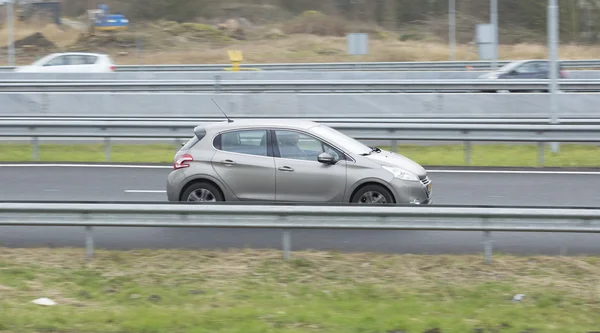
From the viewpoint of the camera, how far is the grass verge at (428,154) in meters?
16.8

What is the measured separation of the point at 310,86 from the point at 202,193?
13.5 m

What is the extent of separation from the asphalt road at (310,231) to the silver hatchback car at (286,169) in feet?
2.18

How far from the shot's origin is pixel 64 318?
23.1ft

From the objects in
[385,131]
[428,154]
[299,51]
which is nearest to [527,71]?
[428,154]

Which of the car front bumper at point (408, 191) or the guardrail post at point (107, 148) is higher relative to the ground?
the guardrail post at point (107, 148)

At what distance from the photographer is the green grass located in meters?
6.90

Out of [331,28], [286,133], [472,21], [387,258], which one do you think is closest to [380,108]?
[286,133]

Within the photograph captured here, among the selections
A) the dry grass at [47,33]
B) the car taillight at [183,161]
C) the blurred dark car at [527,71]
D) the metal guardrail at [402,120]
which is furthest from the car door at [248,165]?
the dry grass at [47,33]

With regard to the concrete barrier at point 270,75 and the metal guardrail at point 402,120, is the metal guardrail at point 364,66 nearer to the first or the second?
the concrete barrier at point 270,75

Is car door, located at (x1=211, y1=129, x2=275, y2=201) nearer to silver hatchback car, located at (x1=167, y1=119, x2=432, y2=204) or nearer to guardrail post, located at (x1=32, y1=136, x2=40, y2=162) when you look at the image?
silver hatchback car, located at (x1=167, y1=119, x2=432, y2=204)

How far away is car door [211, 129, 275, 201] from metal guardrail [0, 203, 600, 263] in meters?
2.00

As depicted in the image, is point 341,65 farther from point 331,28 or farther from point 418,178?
point 418,178

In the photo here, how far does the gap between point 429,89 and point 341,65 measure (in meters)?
14.3

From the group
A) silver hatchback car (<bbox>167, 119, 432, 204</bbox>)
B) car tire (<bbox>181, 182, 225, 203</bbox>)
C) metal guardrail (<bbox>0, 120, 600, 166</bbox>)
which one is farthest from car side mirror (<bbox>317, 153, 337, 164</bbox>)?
metal guardrail (<bbox>0, 120, 600, 166</bbox>)
